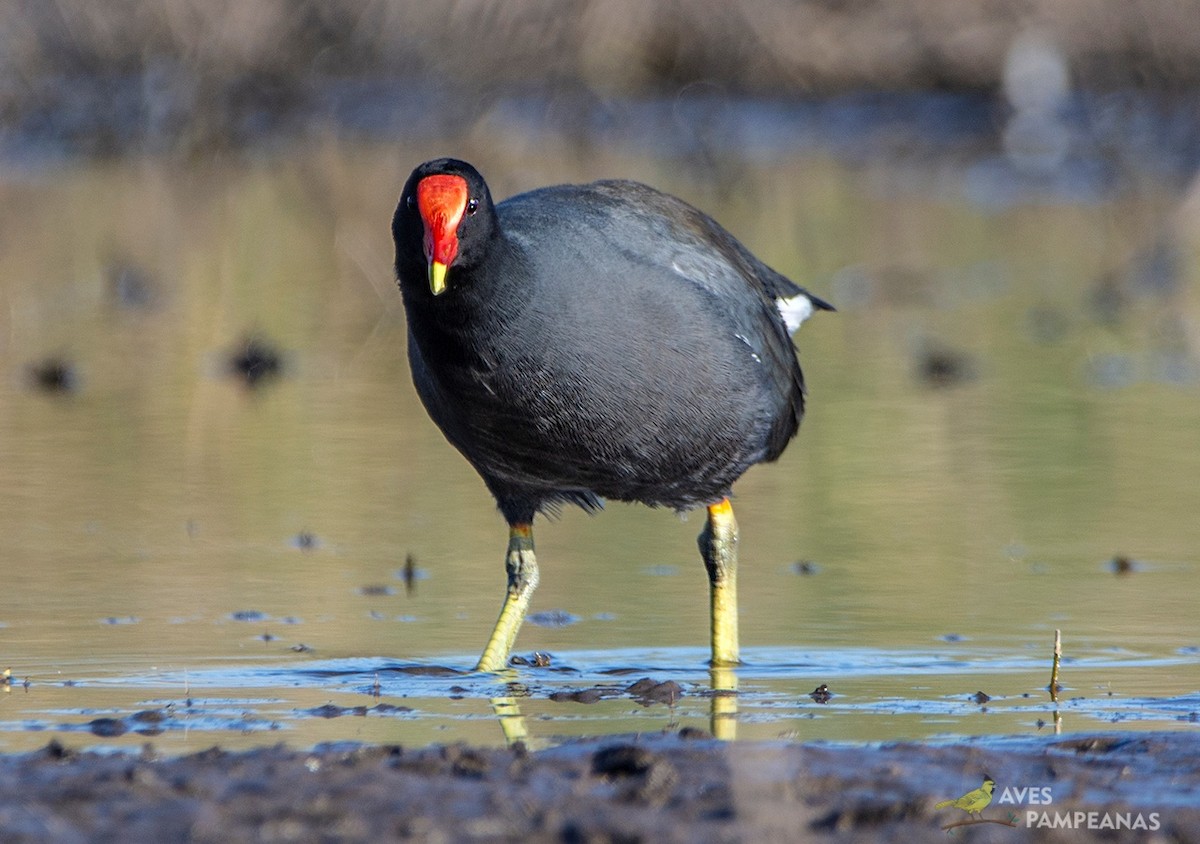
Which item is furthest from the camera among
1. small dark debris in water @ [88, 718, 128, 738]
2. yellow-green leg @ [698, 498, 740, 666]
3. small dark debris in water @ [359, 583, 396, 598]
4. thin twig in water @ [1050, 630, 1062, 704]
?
small dark debris in water @ [359, 583, 396, 598]

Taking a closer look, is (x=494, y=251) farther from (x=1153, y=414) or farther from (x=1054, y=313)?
(x=1054, y=313)

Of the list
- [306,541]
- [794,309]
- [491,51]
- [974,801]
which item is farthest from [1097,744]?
[491,51]

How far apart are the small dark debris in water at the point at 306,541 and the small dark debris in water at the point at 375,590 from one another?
1.61 feet

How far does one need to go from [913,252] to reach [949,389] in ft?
14.1

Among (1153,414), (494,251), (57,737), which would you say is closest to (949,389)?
(1153,414)

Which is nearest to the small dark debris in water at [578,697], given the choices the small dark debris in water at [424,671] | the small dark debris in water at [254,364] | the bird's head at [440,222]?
the small dark debris in water at [424,671]

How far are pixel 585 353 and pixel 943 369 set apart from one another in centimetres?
475

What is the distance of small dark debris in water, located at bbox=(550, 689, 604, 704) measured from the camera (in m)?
4.68

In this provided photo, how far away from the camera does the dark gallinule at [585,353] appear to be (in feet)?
15.3

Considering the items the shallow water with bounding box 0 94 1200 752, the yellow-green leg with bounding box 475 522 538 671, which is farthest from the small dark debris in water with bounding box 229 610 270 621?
the yellow-green leg with bounding box 475 522 538 671

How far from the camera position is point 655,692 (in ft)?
15.5

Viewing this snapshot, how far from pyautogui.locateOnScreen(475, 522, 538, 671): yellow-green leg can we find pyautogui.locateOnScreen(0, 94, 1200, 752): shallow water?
10 cm

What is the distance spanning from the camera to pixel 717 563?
5559 mm

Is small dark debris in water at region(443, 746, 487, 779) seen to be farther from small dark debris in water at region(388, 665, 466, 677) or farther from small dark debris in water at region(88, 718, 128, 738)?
small dark debris in water at region(388, 665, 466, 677)
